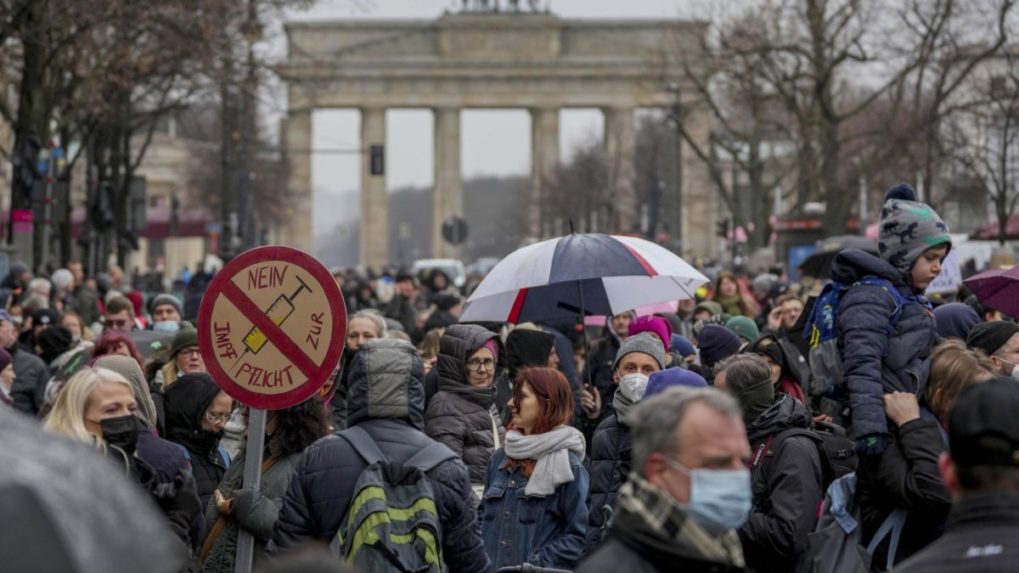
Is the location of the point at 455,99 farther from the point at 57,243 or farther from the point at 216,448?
the point at 216,448

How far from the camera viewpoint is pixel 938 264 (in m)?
7.26

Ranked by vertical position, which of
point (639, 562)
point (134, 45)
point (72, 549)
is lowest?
point (639, 562)

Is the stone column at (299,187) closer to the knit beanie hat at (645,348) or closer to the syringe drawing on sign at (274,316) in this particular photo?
the knit beanie hat at (645,348)

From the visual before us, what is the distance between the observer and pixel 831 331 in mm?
7125

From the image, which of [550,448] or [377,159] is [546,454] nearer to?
[550,448]

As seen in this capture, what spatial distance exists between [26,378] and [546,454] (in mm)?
6582

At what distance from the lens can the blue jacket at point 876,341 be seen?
662 centimetres

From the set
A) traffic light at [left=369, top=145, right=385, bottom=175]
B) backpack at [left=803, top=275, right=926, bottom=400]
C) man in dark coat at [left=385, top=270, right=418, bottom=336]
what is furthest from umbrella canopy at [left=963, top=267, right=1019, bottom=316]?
traffic light at [left=369, top=145, right=385, bottom=175]

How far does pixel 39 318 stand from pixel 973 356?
35.4ft

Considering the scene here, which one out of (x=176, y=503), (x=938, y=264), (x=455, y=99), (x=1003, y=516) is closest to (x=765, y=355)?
(x=938, y=264)

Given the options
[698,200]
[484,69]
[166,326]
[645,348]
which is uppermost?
[484,69]

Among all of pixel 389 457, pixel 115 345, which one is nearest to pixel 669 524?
pixel 389 457

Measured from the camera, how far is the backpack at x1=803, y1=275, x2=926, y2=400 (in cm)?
700

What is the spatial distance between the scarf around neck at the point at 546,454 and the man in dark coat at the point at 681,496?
3.29 metres
